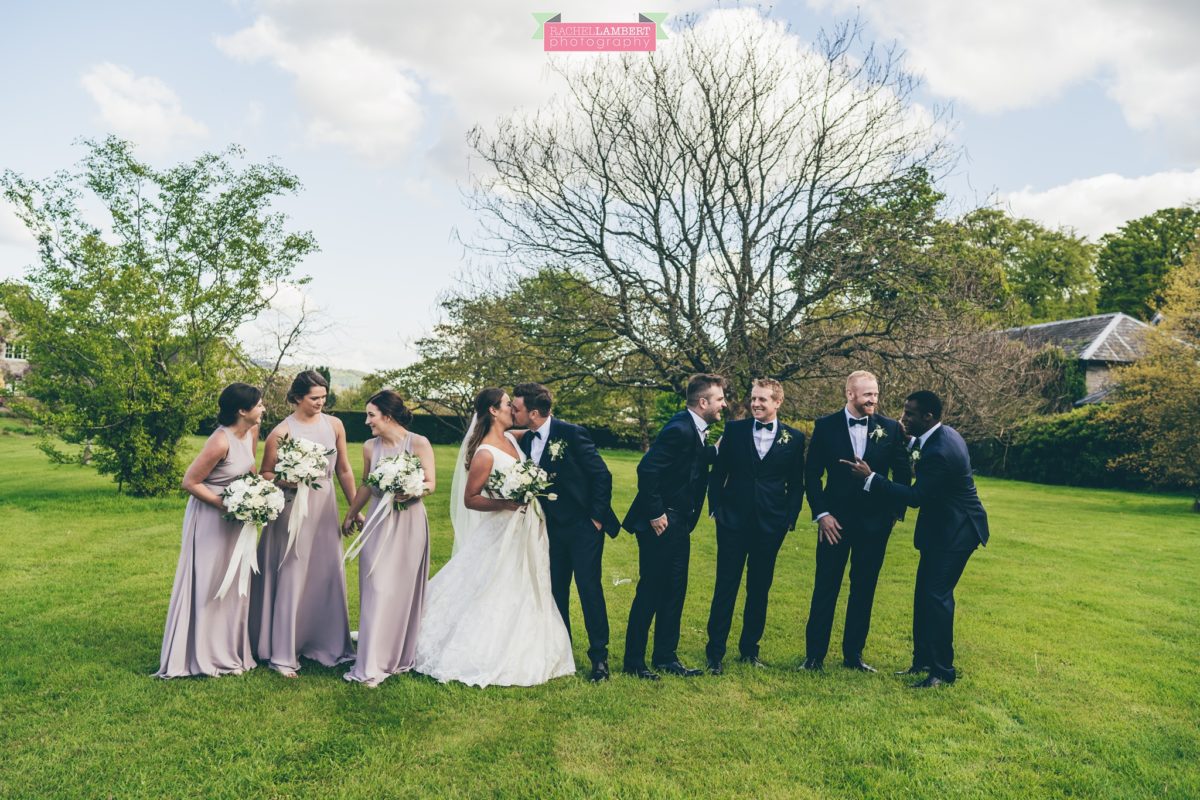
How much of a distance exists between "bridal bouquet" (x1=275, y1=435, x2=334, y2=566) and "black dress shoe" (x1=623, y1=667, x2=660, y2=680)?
273 cm

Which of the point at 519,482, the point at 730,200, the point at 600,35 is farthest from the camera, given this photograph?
the point at 730,200

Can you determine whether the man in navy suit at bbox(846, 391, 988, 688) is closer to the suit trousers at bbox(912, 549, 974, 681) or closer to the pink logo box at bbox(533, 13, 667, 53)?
the suit trousers at bbox(912, 549, 974, 681)

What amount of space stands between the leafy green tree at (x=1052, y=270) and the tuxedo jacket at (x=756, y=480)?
54115 millimetres

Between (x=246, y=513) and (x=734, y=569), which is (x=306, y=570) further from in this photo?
(x=734, y=569)

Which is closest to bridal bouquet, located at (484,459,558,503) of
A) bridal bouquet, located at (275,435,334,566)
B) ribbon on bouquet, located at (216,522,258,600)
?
bridal bouquet, located at (275,435,334,566)

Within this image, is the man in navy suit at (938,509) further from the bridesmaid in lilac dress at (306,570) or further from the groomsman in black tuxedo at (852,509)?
the bridesmaid in lilac dress at (306,570)

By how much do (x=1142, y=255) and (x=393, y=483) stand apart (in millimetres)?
56694

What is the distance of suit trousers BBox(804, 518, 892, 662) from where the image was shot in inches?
244

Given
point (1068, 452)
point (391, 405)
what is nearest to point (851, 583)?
point (391, 405)

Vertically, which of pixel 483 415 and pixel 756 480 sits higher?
pixel 483 415

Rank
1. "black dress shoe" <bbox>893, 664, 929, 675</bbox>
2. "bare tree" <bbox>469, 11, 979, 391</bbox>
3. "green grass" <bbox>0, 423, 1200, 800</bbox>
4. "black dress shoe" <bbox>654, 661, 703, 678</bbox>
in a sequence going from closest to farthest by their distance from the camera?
"green grass" <bbox>0, 423, 1200, 800</bbox> < "black dress shoe" <bbox>654, 661, 703, 678</bbox> < "black dress shoe" <bbox>893, 664, 929, 675</bbox> < "bare tree" <bbox>469, 11, 979, 391</bbox>

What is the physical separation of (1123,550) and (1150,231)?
147ft

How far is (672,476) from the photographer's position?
604cm

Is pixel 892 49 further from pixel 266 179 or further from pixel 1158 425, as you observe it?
pixel 266 179
